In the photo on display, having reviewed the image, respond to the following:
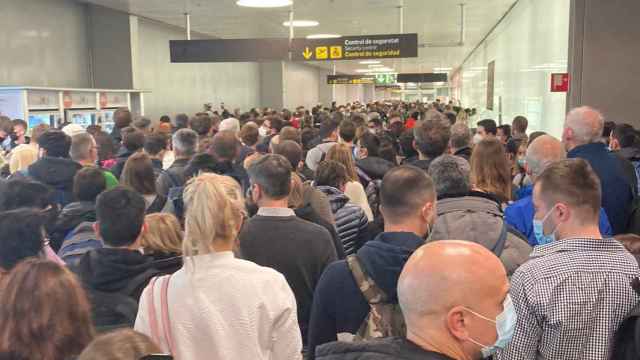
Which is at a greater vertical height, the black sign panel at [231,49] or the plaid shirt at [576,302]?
the black sign panel at [231,49]

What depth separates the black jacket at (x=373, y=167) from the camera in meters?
6.24

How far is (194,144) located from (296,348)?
3989mm

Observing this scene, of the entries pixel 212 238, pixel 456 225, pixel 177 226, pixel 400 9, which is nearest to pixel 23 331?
pixel 212 238

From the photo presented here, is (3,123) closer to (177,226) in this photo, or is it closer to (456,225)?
(177,226)

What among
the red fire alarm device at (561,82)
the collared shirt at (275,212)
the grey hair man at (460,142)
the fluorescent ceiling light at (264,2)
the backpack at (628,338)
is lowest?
the backpack at (628,338)

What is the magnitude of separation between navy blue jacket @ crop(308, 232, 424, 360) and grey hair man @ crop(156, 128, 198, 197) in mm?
3038

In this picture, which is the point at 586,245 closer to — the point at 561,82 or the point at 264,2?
the point at 561,82

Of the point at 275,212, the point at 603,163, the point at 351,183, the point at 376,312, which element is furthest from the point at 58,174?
the point at 603,163

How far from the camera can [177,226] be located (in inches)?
130

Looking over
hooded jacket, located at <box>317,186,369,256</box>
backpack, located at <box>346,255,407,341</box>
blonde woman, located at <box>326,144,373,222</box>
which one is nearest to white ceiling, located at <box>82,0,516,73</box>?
blonde woman, located at <box>326,144,373,222</box>

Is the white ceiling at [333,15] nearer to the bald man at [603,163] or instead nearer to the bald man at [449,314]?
the bald man at [603,163]

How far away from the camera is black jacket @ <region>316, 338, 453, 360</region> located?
1581mm

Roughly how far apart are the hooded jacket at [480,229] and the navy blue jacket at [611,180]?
6.23 ft

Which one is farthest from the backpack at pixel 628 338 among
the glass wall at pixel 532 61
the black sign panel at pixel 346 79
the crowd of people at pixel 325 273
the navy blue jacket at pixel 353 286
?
the black sign panel at pixel 346 79
